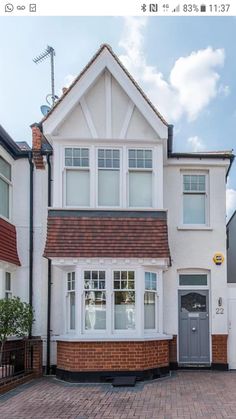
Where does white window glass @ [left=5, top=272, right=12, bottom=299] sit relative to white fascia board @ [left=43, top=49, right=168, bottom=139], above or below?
below

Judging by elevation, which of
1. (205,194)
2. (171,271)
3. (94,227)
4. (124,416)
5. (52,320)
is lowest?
(124,416)

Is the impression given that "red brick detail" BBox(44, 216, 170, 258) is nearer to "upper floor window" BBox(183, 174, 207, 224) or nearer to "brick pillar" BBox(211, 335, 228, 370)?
"upper floor window" BBox(183, 174, 207, 224)

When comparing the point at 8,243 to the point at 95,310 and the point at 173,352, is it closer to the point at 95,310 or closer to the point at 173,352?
the point at 95,310

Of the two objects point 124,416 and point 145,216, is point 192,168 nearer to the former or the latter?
point 145,216

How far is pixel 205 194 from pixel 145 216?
273cm

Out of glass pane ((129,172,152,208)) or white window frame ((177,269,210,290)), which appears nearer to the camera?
glass pane ((129,172,152,208))

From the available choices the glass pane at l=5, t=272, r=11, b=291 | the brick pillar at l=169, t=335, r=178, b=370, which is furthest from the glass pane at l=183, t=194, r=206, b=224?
the glass pane at l=5, t=272, r=11, b=291

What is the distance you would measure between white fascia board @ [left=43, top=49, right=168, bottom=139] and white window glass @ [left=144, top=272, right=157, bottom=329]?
144 inches

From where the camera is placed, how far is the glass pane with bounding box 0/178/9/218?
13195 millimetres

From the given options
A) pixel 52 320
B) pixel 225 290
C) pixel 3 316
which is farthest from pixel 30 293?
pixel 225 290

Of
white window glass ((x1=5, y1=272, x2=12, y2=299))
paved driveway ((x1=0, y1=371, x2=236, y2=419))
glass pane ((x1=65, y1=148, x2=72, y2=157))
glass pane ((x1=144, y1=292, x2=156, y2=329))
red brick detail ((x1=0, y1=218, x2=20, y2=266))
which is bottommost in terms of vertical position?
paved driveway ((x1=0, y1=371, x2=236, y2=419))

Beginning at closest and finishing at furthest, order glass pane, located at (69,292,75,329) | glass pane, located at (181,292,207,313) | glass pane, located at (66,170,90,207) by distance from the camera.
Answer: glass pane, located at (69,292,75,329), glass pane, located at (66,170,90,207), glass pane, located at (181,292,207,313)

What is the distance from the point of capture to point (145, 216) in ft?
41.3

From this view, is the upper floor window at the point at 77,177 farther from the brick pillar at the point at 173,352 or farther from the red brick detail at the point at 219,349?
the red brick detail at the point at 219,349
